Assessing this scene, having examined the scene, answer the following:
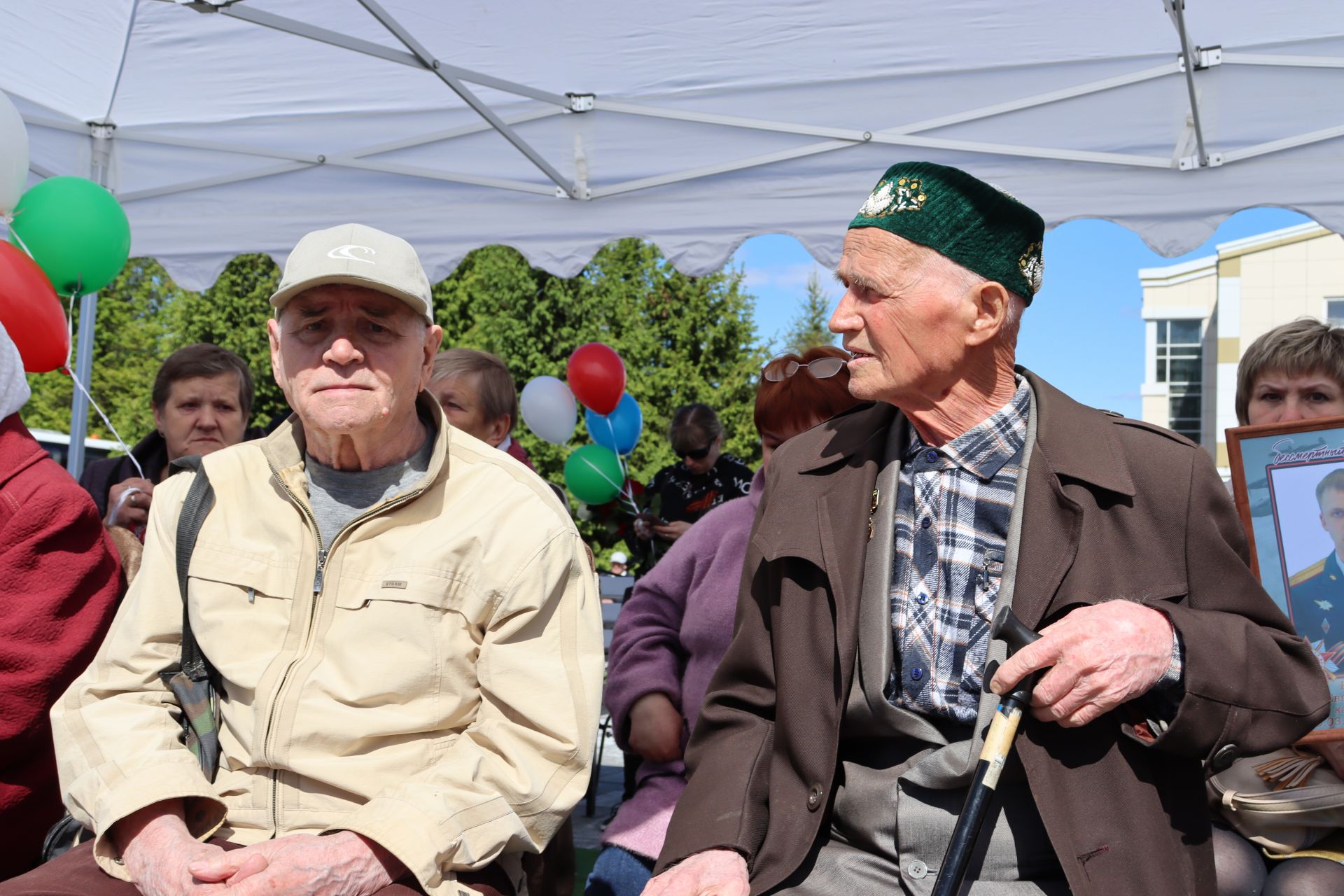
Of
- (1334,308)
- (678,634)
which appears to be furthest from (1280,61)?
(1334,308)

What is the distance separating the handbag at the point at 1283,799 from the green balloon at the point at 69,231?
4.13 m

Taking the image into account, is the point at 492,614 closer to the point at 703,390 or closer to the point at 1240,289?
the point at 703,390

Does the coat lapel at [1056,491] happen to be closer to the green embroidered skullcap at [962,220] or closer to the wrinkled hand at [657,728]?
the green embroidered skullcap at [962,220]

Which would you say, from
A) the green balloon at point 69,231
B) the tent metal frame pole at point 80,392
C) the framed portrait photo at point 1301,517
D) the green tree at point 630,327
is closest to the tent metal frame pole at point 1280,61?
the framed portrait photo at point 1301,517

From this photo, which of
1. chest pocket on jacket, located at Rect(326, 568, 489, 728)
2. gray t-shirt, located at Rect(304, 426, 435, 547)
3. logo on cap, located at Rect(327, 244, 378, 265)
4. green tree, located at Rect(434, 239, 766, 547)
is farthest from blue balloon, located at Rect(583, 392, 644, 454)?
green tree, located at Rect(434, 239, 766, 547)

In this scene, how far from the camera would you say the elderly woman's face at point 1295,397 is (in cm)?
293

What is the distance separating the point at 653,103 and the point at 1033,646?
4143mm

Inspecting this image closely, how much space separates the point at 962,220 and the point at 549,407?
19.2 feet

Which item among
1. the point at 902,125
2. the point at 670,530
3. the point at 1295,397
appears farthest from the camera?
the point at 670,530

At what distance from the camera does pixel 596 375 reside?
24.5ft

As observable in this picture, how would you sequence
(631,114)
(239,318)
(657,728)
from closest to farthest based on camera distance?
(657,728)
(631,114)
(239,318)

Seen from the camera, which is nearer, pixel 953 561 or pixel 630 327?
pixel 953 561

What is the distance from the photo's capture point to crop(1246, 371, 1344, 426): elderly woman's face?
9.61 feet

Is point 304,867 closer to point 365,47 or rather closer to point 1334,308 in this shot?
point 365,47
